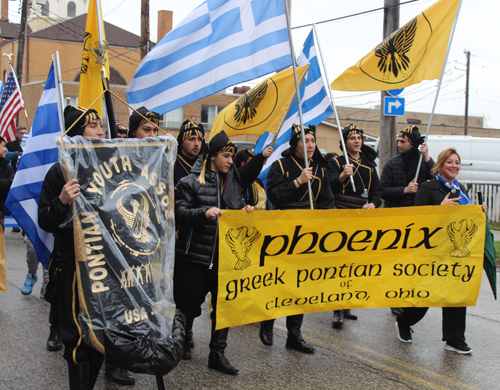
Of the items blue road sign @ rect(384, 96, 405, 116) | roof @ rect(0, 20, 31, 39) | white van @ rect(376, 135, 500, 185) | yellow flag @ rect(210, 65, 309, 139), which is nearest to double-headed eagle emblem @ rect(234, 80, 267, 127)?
yellow flag @ rect(210, 65, 309, 139)

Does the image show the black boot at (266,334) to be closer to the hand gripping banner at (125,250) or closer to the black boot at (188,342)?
the black boot at (188,342)

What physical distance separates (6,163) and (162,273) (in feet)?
11.5

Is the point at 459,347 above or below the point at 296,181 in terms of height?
below

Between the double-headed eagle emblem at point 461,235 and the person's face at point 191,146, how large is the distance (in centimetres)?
250

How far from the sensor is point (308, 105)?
684cm

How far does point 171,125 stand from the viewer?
4191 centimetres

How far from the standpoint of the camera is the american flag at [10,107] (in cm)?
963

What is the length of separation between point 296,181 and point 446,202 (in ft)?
4.64

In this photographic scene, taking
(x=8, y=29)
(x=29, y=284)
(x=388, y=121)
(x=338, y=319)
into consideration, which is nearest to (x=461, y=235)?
(x=338, y=319)

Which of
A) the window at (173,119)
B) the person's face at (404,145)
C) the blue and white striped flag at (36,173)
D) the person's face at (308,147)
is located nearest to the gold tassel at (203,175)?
the person's face at (308,147)

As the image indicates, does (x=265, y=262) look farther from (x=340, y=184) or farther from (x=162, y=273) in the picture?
(x=340, y=184)

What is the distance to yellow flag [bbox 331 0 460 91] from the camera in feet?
18.4

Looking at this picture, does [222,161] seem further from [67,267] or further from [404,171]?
[404,171]

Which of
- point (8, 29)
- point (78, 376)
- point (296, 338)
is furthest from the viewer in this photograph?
point (8, 29)
